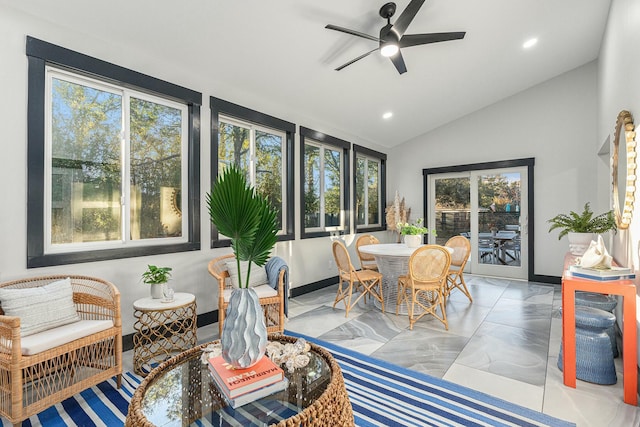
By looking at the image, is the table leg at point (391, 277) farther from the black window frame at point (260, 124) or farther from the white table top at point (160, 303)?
the white table top at point (160, 303)

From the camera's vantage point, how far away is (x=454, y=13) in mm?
3396

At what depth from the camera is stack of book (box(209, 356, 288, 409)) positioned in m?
1.32

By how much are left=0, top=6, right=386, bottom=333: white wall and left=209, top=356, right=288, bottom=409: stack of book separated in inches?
72.3

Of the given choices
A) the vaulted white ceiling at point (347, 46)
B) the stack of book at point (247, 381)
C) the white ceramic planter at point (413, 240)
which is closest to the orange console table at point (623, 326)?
the white ceramic planter at point (413, 240)

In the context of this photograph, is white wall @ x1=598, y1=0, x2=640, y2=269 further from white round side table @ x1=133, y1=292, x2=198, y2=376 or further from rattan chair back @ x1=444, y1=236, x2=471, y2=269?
white round side table @ x1=133, y1=292, x2=198, y2=376

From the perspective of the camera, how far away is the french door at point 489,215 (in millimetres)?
5727

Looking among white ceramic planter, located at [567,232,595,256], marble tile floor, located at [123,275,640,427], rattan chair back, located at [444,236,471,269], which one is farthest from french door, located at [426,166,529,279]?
white ceramic planter, located at [567,232,595,256]

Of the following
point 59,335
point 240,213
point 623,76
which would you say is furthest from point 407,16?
point 59,335

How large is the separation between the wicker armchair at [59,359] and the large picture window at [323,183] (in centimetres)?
282

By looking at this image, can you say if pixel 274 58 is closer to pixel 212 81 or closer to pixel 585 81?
pixel 212 81

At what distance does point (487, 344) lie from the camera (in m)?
2.95

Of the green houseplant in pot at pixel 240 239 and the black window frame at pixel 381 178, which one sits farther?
the black window frame at pixel 381 178

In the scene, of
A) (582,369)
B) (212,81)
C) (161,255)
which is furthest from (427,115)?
(161,255)

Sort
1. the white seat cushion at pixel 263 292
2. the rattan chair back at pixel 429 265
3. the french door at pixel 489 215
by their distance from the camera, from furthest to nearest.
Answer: the french door at pixel 489 215, the rattan chair back at pixel 429 265, the white seat cushion at pixel 263 292
